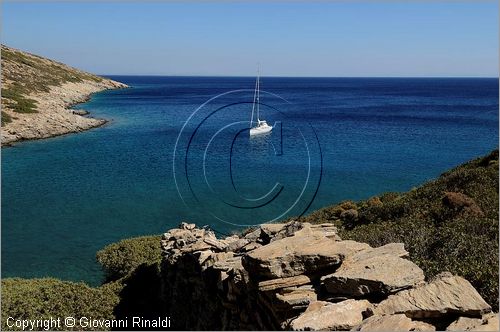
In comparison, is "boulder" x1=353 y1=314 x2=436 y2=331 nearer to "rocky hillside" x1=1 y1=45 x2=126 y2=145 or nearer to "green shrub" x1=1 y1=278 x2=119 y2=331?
"green shrub" x1=1 y1=278 x2=119 y2=331

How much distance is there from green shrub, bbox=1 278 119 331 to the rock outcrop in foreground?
440 cm

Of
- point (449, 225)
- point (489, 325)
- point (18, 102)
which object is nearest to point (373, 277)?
point (489, 325)

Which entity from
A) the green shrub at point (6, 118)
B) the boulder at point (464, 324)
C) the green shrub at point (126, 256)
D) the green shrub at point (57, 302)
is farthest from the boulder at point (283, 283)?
the green shrub at point (6, 118)

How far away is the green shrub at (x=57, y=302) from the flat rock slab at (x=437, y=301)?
38.4 feet

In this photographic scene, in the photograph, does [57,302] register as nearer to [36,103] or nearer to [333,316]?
[333,316]

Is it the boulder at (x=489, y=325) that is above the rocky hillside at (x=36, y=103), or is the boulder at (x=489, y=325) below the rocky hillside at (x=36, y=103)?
below

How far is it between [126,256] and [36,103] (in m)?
69.0

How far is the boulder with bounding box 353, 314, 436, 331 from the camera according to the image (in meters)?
7.60

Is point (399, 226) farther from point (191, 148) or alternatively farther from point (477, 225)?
point (191, 148)

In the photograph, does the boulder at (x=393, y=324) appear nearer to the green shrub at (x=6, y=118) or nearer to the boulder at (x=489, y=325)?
the boulder at (x=489, y=325)

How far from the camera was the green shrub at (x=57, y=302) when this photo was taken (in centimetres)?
1579

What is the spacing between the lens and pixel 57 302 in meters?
16.5

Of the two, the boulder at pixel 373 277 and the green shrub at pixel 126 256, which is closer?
the boulder at pixel 373 277

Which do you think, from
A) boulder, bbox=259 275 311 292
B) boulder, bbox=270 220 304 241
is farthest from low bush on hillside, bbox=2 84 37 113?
boulder, bbox=259 275 311 292
